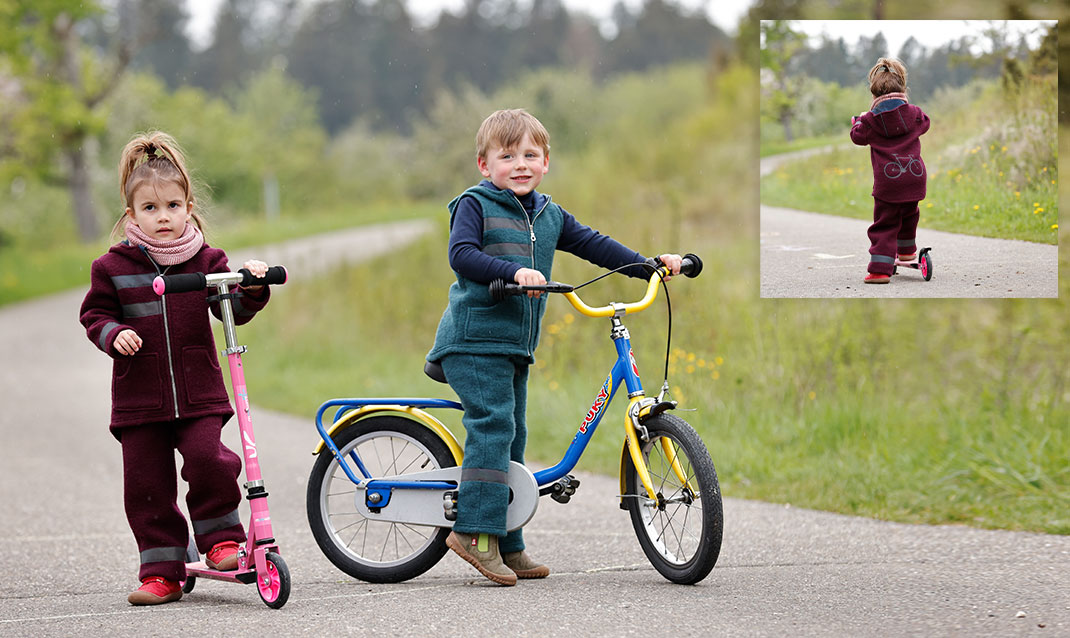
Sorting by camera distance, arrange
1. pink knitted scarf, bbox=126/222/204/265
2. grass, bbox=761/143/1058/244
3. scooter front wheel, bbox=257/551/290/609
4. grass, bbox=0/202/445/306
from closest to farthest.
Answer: scooter front wheel, bbox=257/551/290/609
pink knitted scarf, bbox=126/222/204/265
grass, bbox=761/143/1058/244
grass, bbox=0/202/445/306

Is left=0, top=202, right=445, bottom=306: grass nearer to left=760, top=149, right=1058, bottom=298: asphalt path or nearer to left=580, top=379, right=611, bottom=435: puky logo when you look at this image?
left=760, top=149, right=1058, bottom=298: asphalt path

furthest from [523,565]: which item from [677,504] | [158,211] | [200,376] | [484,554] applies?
[158,211]

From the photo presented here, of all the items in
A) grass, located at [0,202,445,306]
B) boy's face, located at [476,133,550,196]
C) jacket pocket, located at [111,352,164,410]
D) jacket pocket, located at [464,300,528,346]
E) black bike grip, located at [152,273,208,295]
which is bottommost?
jacket pocket, located at [111,352,164,410]

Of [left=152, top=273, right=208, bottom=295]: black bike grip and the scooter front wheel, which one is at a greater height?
[left=152, top=273, right=208, bottom=295]: black bike grip

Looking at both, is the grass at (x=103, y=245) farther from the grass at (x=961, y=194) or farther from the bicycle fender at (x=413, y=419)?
the bicycle fender at (x=413, y=419)

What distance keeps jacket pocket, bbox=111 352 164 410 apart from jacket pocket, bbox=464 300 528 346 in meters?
1.14

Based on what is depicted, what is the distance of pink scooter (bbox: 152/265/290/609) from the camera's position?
14.4 feet

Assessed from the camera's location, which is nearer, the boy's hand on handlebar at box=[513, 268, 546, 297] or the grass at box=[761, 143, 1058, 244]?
the boy's hand on handlebar at box=[513, 268, 546, 297]

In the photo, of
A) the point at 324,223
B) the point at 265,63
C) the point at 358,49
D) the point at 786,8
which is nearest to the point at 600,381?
the point at 786,8

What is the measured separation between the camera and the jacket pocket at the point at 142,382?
4570mm

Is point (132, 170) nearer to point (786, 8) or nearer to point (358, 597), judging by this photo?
point (358, 597)

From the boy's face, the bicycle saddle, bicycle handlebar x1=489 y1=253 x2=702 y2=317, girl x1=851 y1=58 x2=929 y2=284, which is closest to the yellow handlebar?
bicycle handlebar x1=489 y1=253 x2=702 y2=317

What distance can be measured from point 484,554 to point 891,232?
2460 millimetres

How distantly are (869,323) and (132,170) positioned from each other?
5.27m
